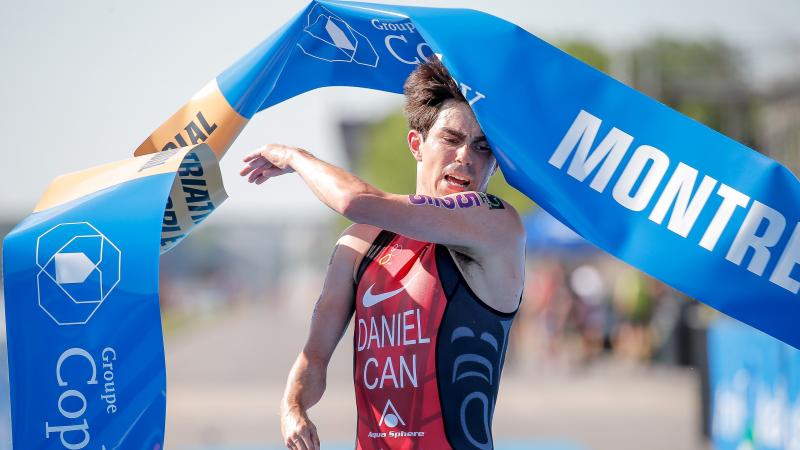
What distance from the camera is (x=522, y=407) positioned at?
13.7m

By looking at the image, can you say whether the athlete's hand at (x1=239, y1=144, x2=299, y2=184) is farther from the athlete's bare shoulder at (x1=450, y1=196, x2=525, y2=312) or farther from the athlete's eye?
the athlete's bare shoulder at (x1=450, y1=196, x2=525, y2=312)

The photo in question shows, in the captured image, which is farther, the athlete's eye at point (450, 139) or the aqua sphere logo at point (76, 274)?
the athlete's eye at point (450, 139)

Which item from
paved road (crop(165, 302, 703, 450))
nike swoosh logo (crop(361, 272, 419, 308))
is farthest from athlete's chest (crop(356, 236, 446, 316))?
paved road (crop(165, 302, 703, 450))

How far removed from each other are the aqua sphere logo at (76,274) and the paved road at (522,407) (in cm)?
753

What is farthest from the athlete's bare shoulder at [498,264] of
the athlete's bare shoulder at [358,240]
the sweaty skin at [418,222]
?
the athlete's bare shoulder at [358,240]

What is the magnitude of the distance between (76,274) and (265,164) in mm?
659

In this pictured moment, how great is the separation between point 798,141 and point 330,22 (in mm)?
16056

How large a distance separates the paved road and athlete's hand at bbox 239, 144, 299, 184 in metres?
7.50

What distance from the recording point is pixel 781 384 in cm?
780

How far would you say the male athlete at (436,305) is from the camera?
9.97 ft

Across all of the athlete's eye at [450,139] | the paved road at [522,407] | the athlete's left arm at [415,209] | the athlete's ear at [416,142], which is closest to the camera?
the athlete's left arm at [415,209]

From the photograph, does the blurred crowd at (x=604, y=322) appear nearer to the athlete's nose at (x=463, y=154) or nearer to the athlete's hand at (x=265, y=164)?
the athlete's nose at (x=463, y=154)

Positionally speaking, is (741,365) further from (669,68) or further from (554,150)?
(669,68)

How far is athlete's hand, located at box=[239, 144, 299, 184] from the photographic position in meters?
3.18
